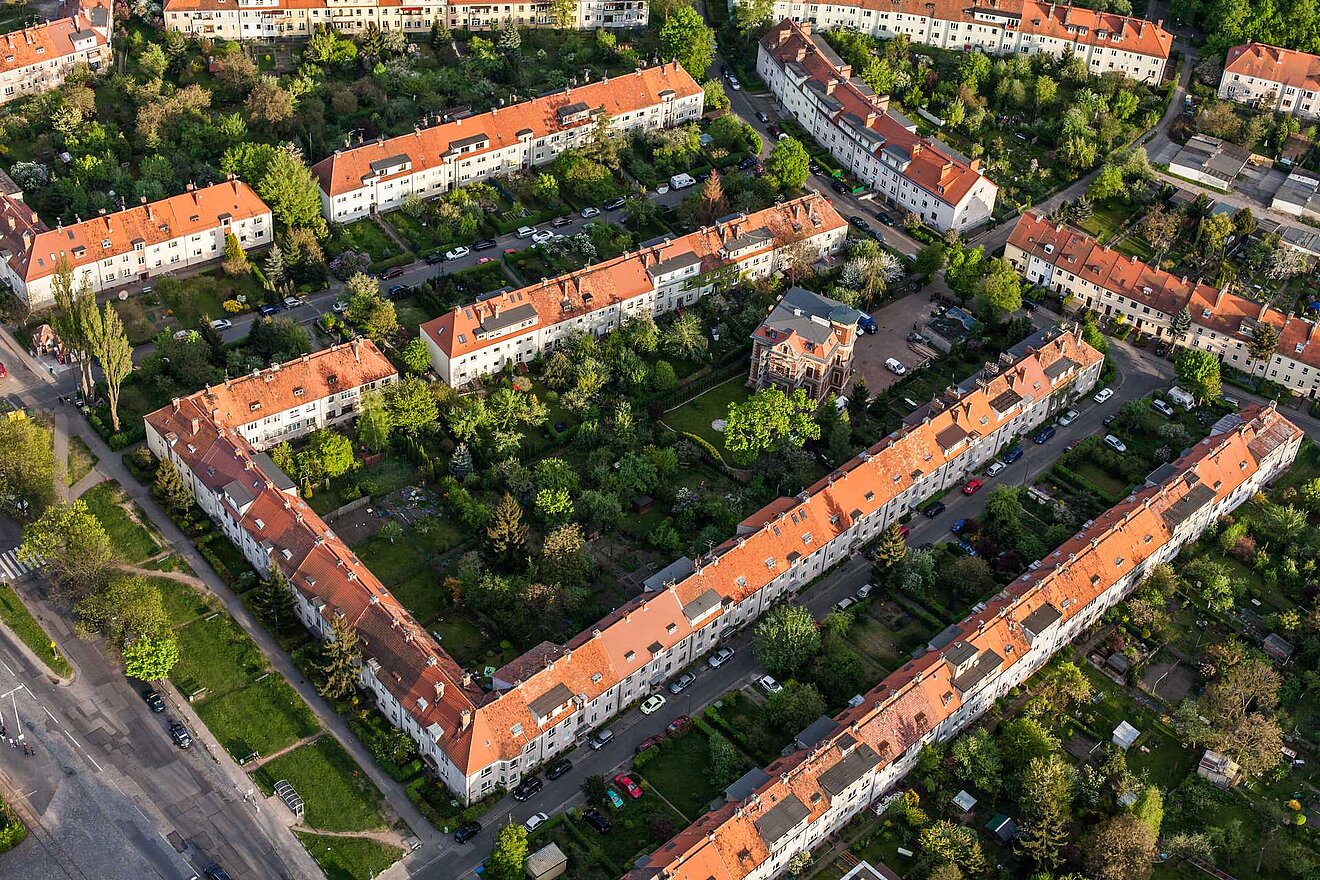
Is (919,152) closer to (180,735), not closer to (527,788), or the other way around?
(527,788)

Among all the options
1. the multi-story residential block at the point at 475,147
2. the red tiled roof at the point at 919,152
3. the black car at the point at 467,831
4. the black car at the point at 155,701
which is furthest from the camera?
the red tiled roof at the point at 919,152

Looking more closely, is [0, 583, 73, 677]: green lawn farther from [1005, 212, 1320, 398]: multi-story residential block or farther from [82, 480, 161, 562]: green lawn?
[1005, 212, 1320, 398]: multi-story residential block

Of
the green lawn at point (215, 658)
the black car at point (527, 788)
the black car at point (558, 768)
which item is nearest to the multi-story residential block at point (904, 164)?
the black car at point (558, 768)

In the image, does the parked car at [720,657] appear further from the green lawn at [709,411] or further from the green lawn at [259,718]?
the green lawn at [259,718]

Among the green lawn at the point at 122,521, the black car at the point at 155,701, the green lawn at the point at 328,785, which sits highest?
the green lawn at the point at 122,521

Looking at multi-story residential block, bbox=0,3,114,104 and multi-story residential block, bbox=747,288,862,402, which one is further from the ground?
multi-story residential block, bbox=0,3,114,104

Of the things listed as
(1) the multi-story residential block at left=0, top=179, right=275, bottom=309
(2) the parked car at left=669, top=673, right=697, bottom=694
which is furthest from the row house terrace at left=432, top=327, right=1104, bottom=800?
(1) the multi-story residential block at left=0, top=179, right=275, bottom=309

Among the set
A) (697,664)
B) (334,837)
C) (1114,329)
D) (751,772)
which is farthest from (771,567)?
(1114,329)
